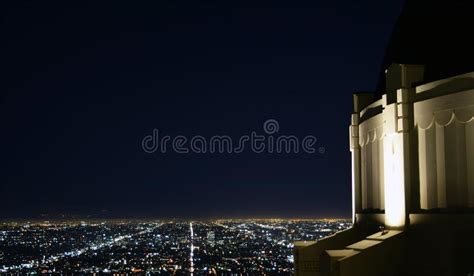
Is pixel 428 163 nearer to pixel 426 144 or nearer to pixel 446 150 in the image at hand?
pixel 426 144

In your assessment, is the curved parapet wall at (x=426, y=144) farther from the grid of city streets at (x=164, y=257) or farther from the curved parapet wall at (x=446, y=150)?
the grid of city streets at (x=164, y=257)

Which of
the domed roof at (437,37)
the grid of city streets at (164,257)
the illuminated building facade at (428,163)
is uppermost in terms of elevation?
the domed roof at (437,37)

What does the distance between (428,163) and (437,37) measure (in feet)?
10.6

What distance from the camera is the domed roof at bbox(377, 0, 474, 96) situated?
1259 centimetres

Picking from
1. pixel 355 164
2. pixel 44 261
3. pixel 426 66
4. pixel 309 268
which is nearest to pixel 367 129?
pixel 355 164

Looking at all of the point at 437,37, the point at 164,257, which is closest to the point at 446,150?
the point at 437,37

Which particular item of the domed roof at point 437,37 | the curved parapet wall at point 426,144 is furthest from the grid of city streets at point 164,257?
the curved parapet wall at point 426,144

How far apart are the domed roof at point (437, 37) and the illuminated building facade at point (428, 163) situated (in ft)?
0.09

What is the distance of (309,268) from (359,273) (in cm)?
485

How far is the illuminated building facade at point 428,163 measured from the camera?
11000 millimetres

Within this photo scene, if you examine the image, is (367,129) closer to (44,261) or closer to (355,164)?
(355,164)

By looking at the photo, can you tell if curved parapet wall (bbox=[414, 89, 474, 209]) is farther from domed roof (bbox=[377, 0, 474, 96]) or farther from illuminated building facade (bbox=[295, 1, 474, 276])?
domed roof (bbox=[377, 0, 474, 96])

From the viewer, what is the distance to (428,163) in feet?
38.3

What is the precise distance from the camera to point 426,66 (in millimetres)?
13148
